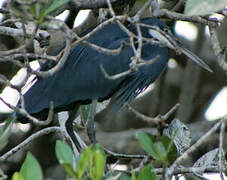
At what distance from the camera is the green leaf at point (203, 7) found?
1922 mm

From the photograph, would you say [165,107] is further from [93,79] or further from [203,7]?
[203,7]

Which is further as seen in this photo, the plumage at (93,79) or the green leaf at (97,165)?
the plumage at (93,79)

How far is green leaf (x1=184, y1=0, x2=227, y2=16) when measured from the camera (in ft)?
6.31

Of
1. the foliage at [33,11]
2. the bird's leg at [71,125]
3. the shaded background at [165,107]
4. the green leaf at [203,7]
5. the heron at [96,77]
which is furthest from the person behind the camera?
the shaded background at [165,107]

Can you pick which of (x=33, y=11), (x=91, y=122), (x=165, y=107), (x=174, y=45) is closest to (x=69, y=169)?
(x=33, y=11)

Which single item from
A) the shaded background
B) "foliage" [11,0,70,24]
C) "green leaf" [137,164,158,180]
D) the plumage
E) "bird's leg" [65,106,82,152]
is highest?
"foliage" [11,0,70,24]

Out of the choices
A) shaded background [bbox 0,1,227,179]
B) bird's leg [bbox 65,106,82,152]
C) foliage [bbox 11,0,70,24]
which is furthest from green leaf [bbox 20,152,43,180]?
shaded background [bbox 0,1,227,179]

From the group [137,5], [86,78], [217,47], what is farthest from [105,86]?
[217,47]

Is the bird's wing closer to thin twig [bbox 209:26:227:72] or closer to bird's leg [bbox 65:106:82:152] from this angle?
bird's leg [bbox 65:106:82:152]

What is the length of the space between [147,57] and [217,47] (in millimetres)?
1037

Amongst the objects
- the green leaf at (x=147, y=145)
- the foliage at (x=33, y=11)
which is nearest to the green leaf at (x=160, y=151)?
the green leaf at (x=147, y=145)

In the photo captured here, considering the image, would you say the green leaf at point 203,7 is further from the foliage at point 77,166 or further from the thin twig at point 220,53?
the foliage at point 77,166

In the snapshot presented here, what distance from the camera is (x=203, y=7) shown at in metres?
1.94

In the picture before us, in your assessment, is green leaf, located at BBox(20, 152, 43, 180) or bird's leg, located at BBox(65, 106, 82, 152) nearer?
green leaf, located at BBox(20, 152, 43, 180)
